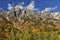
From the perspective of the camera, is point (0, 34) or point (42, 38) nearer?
point (42, 38)

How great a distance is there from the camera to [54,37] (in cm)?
4922

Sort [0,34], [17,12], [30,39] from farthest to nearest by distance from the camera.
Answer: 1. [17,12]
2. [0,34]
3. [30,39]

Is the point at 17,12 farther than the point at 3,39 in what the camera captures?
Yes

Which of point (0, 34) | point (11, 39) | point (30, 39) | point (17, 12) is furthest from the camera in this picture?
point (17, 12)

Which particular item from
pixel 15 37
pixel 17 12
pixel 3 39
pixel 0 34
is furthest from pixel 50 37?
pixel 17 12

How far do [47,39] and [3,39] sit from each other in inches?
446

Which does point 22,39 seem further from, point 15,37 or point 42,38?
point 42,38

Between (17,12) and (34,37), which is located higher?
(17,12)

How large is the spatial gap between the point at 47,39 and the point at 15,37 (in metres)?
7.47

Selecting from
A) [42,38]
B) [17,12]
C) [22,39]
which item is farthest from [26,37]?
[17,12]

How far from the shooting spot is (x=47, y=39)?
159 ft

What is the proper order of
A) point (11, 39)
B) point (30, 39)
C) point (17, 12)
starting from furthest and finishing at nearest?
point (17, 12) < point (30, 39) < point (11, 39)

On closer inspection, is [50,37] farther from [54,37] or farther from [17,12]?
[17,12]

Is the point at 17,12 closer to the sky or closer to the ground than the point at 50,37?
closer to the sky
